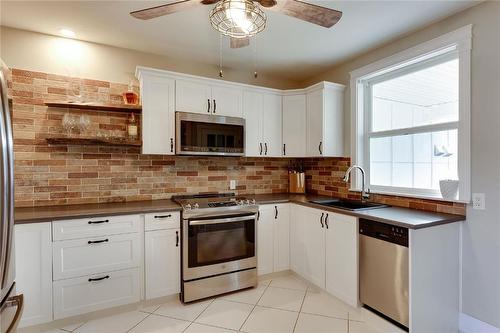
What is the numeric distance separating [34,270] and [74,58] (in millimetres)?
1969

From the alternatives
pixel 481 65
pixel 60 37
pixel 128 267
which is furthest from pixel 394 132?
pixel 60 37

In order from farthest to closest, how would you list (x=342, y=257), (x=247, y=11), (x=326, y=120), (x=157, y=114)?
(x=326, y=120)
(x=157, y=114)
(x=342, y=257)
(x=247, y=11)

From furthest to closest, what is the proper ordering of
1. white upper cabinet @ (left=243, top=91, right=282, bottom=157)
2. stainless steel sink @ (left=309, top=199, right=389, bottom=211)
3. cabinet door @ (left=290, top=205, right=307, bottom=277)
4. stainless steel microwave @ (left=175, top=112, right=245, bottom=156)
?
white upper cabinet @ (left=243, top=91, right=282, bottom=157), cabinet door @ (left=290, top=205, right=307, bottom=277), stainless steel microwave @ (left=175, top=112, right=245, bottom=156), stainless steel sink @ (left=309, top=199, right=389, bottom=211)

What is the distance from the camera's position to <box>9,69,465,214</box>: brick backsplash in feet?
7.96

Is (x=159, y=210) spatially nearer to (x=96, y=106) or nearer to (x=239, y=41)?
(x=96, y=106)

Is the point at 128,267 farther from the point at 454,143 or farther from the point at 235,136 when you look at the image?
the point at 454,143

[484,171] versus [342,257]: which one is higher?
[484,171]

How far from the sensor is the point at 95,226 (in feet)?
7.18

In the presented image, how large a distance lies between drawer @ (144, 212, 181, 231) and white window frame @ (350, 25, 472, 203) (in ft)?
6.49

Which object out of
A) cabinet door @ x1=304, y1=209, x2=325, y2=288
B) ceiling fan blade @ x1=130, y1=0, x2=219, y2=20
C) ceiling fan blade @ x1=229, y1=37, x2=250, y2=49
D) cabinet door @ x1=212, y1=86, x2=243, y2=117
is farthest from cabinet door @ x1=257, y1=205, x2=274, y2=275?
ceiling fan blade @ x1=130, y1=0, x2=219, y2=20

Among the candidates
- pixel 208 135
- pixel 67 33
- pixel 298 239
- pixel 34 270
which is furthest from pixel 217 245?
pixel 67 33

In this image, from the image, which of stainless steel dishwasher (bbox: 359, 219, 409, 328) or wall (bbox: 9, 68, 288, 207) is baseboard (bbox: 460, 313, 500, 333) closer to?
stainless steel dishwasher (bbox: 359, 219, 409, 328)

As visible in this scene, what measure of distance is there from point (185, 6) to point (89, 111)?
5.78ft

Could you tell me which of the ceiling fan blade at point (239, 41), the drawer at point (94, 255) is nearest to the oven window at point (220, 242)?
the drawer at point (94, 255)
